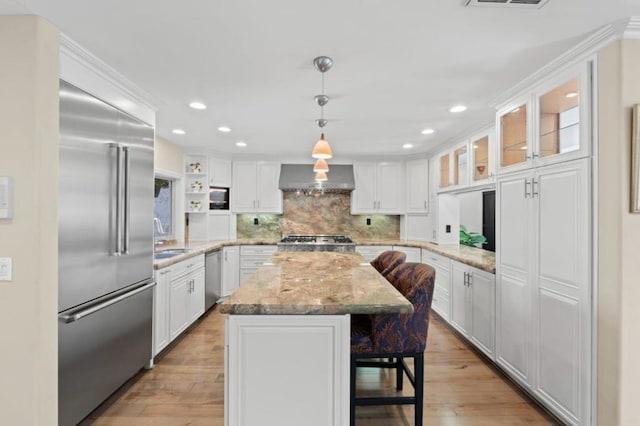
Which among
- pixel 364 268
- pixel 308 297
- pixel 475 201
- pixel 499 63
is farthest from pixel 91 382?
pixel 475 201

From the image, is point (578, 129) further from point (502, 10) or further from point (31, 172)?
point (31, 172)

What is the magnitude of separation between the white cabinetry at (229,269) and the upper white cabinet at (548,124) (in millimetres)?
3801

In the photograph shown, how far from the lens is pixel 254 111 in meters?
3.06

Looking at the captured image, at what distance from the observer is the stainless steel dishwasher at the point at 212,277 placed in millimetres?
4195

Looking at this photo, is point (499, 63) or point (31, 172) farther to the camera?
point (499, 63)

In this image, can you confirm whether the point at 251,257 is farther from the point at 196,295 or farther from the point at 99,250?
the point at 99,250

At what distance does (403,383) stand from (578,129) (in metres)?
2.18

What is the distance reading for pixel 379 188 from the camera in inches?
211

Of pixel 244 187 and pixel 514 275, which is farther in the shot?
pixel 244 187

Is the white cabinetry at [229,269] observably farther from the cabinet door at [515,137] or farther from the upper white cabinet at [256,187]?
the cabinet door at [515,137]

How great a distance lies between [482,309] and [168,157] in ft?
13.9

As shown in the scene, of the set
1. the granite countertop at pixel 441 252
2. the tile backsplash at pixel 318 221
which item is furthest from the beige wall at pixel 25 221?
the tile backsplash at pixel 318 221

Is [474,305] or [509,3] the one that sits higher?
[509,3]

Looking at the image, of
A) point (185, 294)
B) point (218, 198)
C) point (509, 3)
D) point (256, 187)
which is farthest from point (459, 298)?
point (218, 198)
